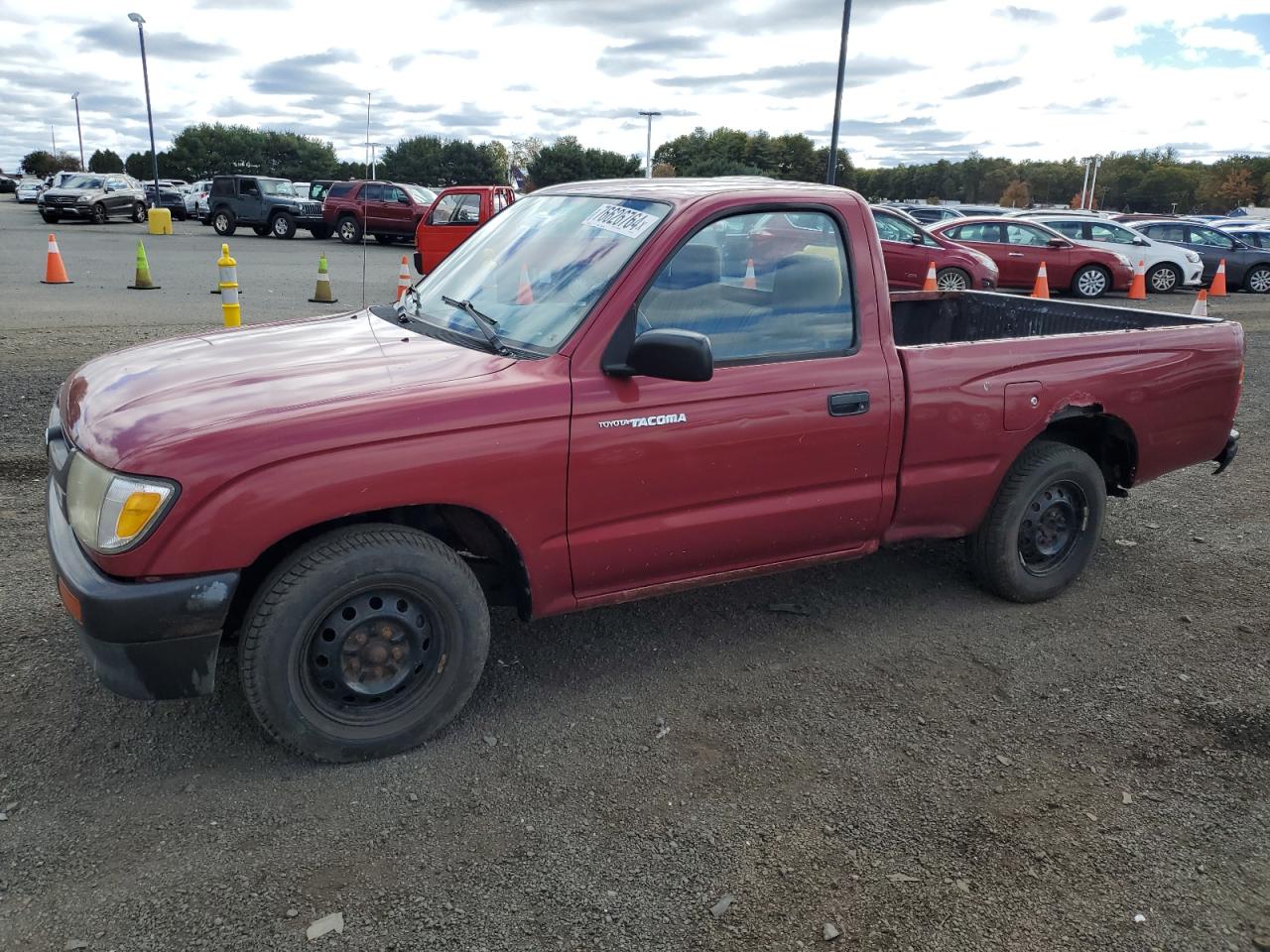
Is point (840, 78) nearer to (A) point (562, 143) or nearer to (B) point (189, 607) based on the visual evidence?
(B) point (189, 607)

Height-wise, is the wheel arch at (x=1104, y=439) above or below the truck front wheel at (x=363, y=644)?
above

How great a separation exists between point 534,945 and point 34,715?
6.61 ft

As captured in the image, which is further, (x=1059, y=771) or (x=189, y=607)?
(x=1059, y=771)

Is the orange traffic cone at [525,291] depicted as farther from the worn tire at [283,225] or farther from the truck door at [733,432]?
the worn tire at [283,225]

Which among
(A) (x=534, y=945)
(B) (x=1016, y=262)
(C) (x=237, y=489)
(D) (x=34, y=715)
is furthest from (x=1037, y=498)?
(B) (x=1016, y=262)

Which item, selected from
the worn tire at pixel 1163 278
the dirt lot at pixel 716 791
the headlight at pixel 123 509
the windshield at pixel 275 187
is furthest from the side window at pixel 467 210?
the headlight at pixel 123 509

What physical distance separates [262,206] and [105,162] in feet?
268

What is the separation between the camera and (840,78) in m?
22.7

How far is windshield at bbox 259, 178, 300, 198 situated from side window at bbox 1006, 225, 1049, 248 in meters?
20.9

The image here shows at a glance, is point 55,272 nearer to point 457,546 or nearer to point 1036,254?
point 457,546

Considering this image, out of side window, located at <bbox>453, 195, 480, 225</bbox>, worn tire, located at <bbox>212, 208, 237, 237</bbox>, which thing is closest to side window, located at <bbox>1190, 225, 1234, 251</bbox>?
side window, located at <bbox>453, 195, 480, 225</bbox>

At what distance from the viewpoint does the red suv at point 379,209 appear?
89.2 ft

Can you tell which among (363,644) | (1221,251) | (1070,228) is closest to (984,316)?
(363,644)

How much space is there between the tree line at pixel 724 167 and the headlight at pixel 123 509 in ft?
141
